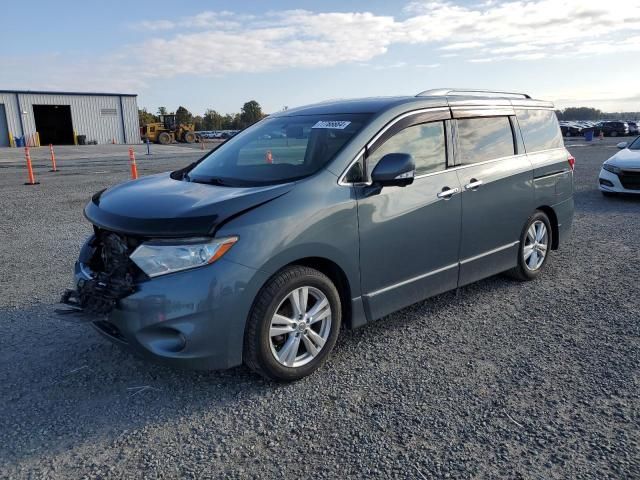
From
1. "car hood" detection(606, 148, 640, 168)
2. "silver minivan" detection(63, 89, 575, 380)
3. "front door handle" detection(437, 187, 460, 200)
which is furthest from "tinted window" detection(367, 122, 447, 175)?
"car hood" detection(606, 148, 640, 168)

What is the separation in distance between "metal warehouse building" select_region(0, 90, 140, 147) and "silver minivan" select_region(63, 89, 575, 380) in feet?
149

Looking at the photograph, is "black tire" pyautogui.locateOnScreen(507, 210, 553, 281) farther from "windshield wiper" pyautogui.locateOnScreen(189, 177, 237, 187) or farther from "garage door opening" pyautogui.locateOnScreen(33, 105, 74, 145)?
"garage door opening" pyautogui.locateOnScreen(33, 105, 74, 145)

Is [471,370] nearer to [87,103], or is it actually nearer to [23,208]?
[23,208]

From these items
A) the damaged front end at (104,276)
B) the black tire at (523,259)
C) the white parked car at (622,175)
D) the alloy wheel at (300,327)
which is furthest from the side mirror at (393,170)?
the white parked car at (622,175)

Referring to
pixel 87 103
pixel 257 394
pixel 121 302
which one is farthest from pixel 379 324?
pixel 87 103

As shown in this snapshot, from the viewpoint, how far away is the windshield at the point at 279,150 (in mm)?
3789

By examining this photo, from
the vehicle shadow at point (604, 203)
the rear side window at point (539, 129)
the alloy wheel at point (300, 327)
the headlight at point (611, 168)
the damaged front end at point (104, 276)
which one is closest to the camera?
the damaged front end at point (104, 276)

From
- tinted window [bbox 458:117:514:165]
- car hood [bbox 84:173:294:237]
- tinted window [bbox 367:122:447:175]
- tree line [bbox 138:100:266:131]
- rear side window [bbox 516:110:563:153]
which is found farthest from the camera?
tree line [bbox 138:100:266:131]

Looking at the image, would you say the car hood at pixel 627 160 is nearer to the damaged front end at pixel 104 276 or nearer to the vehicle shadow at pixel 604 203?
the vehicle shadow at pixel 604 203

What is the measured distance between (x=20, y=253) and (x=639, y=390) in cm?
679

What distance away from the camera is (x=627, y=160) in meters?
10.5

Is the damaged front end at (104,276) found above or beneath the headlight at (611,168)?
above

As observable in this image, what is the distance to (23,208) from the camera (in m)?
10.3

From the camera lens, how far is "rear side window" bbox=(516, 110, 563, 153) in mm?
5336
